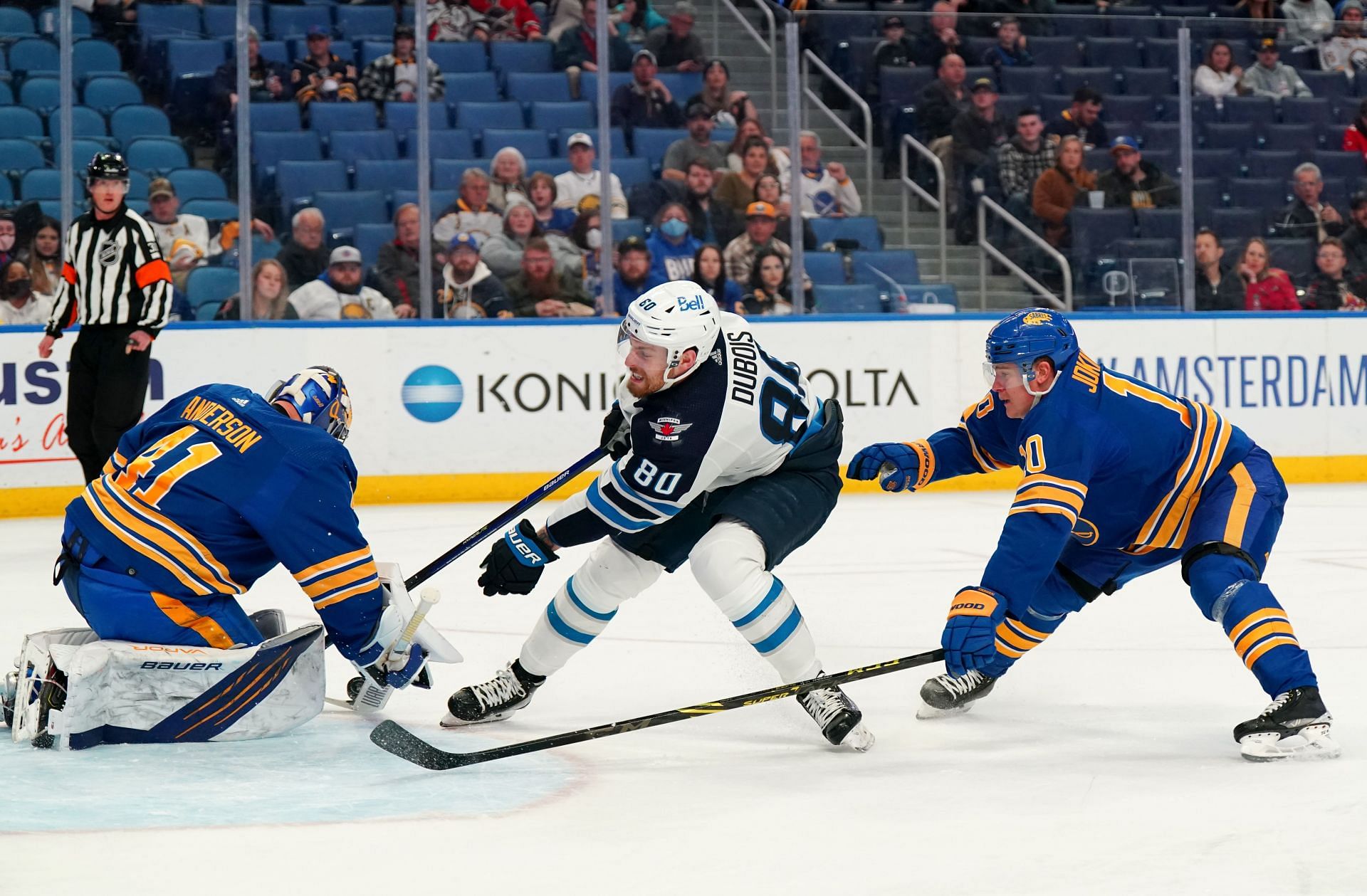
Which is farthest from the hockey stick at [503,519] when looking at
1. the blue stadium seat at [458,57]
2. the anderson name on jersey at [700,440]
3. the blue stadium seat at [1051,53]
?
the blue stadium seat at [1051,53]

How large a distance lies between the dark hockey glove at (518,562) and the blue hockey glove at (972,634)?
80 cm

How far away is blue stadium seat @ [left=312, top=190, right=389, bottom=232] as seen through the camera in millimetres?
7574

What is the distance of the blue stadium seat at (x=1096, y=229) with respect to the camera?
8281mm

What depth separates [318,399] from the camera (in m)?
3.11

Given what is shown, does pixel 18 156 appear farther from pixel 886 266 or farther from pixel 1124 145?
pixel 1124 145

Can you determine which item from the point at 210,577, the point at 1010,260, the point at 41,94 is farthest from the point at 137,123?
the point at 210,577

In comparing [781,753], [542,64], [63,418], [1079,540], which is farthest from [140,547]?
[542,64]

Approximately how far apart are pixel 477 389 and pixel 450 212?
0.84m

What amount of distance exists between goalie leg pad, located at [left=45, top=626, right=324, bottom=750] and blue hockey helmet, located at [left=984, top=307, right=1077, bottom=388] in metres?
1.39

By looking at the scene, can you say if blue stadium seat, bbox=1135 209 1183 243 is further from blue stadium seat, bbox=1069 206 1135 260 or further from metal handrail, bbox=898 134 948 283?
metal handrail, bbox=898 134 948 283

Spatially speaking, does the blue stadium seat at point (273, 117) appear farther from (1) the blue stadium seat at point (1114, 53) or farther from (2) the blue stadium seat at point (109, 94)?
(1) the blue stadium seat at point (1114, 53)

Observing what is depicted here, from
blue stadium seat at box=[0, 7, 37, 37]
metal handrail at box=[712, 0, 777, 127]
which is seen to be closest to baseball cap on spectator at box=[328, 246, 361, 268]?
blue stadium seat at box=[0, 7, 37, 37]

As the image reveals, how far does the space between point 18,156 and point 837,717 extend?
18.4 ft

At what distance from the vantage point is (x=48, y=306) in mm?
7242
